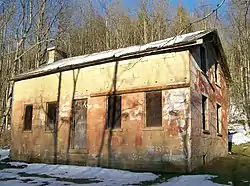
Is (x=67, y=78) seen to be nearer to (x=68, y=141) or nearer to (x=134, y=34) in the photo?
(x=68, y=141)

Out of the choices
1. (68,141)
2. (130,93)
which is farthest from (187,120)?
(68,141)

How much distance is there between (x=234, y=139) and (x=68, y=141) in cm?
1241

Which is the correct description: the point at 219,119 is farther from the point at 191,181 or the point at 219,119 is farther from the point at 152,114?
the point at 191,181

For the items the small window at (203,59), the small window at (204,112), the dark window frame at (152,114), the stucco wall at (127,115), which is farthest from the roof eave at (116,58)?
the small window at (204,112)

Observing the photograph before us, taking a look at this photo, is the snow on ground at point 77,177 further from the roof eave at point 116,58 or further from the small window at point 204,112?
the roof eave at point 116,58

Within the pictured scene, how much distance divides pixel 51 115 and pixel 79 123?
76.0 inches

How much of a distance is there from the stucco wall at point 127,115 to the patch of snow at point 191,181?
973mm

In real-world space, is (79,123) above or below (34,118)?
below

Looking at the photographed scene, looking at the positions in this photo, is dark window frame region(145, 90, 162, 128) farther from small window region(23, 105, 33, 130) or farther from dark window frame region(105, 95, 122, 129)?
small window region(23, 105, 33, 130)

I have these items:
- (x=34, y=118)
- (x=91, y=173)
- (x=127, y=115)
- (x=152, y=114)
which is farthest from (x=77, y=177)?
(x=34, y=118)

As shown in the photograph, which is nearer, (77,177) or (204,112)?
(77,177)

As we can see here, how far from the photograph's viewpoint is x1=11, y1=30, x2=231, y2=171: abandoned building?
1153 centimetres

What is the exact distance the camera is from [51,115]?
1521 centimetres

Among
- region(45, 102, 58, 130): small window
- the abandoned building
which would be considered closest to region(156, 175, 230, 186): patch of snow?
the abandoned building
